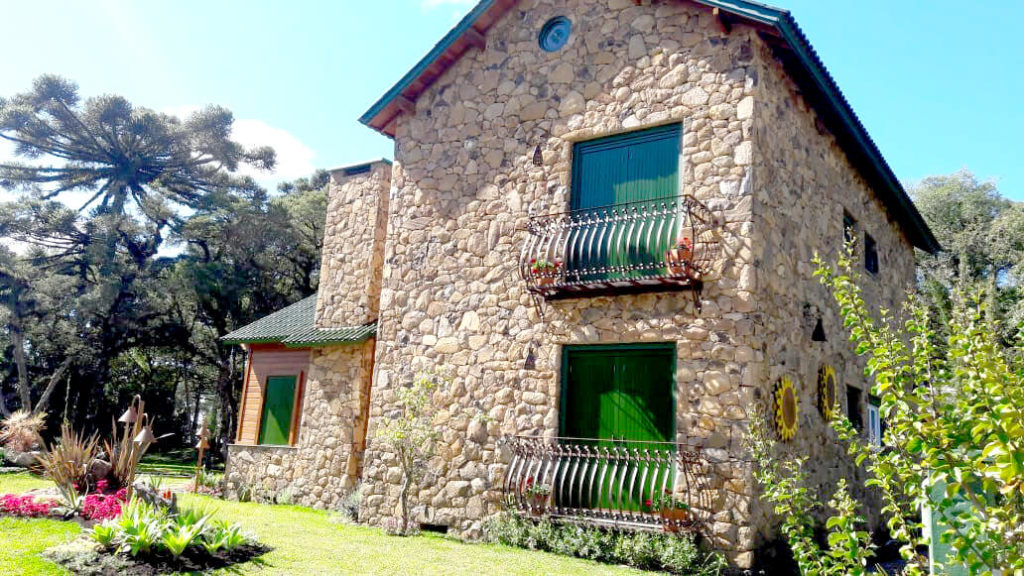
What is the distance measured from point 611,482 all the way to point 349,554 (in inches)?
118

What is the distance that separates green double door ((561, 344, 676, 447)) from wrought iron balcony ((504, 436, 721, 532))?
138 mm

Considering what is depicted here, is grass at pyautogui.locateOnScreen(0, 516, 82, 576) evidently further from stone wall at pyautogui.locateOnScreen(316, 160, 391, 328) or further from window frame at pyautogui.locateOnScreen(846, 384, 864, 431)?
window frame at pyautogui.locateOnScreen(846, 384, 864, 431)

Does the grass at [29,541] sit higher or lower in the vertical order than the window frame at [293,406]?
lower

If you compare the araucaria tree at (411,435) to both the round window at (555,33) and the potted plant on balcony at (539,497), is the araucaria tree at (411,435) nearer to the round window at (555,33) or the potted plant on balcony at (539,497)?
the potted plant on balcony at (539,497)

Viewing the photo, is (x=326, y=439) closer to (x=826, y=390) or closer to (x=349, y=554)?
(x=349, y=554)

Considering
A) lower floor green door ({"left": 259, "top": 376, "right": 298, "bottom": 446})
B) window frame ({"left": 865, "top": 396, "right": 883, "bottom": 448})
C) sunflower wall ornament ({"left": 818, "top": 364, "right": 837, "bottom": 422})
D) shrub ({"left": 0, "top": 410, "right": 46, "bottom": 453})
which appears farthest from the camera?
shrub ({"left": 0, "top": 410, "right": 46, "bottom": 453})

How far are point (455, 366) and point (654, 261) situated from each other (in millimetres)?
3200

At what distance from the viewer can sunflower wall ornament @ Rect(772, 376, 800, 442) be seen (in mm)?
8828

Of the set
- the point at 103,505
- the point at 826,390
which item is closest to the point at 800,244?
the point at 826,390

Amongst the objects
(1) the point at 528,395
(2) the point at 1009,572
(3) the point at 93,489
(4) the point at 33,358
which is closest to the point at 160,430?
(4) the point at 33,358

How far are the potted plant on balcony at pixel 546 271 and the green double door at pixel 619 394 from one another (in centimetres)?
95

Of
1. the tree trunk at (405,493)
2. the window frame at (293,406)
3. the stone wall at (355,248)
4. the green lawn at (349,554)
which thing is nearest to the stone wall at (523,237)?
the tree trunk at (405,493)

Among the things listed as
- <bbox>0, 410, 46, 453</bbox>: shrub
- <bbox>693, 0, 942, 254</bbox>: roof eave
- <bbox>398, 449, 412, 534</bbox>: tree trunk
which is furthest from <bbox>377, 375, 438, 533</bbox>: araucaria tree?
<bbox>0, 410, 46, 453</bbox>: shrub

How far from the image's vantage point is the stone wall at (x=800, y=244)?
9.06 meters
